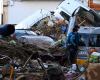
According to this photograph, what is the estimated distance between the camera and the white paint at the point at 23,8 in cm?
3919

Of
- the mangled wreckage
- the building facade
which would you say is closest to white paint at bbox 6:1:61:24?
the building facade

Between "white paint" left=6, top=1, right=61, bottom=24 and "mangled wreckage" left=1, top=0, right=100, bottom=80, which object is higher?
"mangled wreckage" left=1, top=0, right=100, bottom=80

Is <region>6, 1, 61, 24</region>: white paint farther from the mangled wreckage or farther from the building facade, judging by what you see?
the mangled wreckage

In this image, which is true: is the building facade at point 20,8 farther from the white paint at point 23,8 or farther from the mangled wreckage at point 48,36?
the mangled wreckage at point 48,36

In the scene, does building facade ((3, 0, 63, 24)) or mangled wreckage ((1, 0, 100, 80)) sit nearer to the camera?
mangled wreckage ((1, 0, 100, 80))

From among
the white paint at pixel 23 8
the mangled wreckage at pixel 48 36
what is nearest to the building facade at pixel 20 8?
the white paint at pixel 23 8

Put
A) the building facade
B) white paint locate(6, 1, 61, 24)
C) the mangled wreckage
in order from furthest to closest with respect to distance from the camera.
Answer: white paint locate(6, 1, 61, 24), the building facade, the mangled wreckage

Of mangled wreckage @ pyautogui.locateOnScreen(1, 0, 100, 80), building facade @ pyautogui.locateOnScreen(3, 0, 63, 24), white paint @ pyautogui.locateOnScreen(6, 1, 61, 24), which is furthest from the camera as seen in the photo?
white paint @ pyautogui.locateOnScreen(6, 1, 61, 24)

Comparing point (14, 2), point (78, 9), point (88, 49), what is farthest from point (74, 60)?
point (14, 2)

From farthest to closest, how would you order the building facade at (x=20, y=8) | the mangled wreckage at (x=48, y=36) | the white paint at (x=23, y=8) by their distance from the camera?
1. the white paint at (x=23, y=8)
2. the building facade at (x=20, y=8)
3. the mangled wreckage at (x=48, y=36)

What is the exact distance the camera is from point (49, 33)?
2062 centimetres

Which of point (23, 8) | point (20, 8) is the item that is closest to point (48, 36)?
point (20, 8)

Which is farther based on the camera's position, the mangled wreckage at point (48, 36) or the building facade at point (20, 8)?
the building facade at point (20, 8)

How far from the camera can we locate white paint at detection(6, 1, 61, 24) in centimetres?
3919
